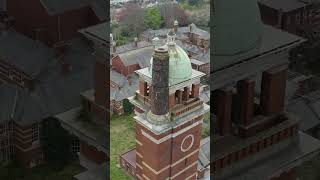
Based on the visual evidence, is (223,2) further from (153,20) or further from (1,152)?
(153,20)

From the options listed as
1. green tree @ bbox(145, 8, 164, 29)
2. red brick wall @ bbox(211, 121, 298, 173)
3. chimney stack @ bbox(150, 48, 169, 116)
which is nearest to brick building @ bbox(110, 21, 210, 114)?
green tree @ bbox(145, 8, 164, 29)

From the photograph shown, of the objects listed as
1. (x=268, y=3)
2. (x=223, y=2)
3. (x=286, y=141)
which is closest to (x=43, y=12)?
(x=223, y=2)

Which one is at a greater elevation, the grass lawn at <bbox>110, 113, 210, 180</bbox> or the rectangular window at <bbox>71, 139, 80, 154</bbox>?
the rectangular window at <bbox>71, 139, 80, 154</bbox>

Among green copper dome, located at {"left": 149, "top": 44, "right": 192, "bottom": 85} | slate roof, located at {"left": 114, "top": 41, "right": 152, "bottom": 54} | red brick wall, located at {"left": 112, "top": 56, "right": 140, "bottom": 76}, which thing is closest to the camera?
green copper dome, located at {"left": 149, "top": 44, "right": 192, "bottom": 85}

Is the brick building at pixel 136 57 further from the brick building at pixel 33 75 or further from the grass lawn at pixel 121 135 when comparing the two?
the brick building at pixel 33 75

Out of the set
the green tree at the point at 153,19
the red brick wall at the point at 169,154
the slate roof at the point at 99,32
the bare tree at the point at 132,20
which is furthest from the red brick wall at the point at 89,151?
the green tree at the point at 153,19

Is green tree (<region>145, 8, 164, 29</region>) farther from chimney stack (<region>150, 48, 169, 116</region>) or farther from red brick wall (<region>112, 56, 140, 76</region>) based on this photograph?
chimney stack (<region>150, 48, 169, 116</region>)
